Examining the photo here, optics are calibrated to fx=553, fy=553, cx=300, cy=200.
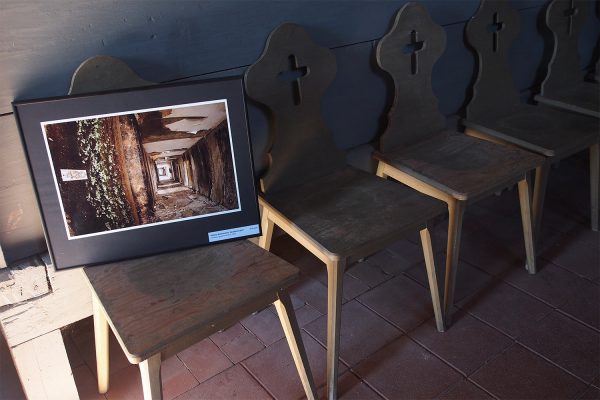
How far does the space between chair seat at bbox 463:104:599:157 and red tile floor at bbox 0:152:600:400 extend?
1.43 ft

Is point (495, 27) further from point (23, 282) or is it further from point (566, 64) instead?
point (23, 282)

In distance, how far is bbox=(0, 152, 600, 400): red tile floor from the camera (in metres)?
1.64

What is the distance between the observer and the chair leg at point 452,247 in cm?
177

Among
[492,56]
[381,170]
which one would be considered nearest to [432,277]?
[381,170]

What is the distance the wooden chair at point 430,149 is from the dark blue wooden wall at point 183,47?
0.29 ft

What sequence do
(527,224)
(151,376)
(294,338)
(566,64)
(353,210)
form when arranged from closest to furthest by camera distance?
1. (151,376)
2. (294,338)
3. (353,210)
4. (527,224)
5. (566,64)

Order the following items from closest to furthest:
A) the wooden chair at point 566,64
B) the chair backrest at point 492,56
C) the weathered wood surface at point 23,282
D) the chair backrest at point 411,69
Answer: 1. the weathered wood surface at point 23,282
2. the chair backrest at point 411,69
3. the chair backrest at point 492,56
4. the wooden chair at point 566,64

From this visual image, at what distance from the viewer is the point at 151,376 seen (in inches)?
48.4

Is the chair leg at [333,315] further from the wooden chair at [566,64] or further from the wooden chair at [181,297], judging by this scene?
the wooden chair at [566,64]

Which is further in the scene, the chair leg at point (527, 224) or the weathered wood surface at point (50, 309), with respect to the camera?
the chair leg at point (527, 224)

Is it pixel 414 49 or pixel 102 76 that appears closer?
pixel 102 76

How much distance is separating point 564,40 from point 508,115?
54 cm

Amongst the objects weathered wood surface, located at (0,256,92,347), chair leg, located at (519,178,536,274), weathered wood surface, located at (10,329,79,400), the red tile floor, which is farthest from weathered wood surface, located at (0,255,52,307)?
chair leg, located at (519,178,536,274)

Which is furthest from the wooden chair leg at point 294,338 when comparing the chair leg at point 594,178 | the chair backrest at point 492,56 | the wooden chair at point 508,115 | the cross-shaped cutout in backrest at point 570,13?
the cross-shaped cutout in backrest at point 570,13
